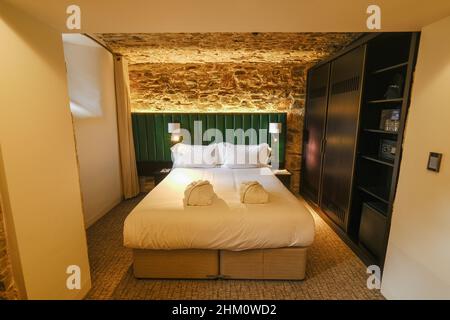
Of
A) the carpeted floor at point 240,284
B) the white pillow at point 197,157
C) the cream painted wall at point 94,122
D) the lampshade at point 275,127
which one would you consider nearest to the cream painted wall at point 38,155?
the carpeted floor at point 240,284

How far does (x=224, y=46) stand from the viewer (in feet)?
10.7

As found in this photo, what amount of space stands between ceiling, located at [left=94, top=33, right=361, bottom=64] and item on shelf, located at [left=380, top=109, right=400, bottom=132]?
1.01 metres

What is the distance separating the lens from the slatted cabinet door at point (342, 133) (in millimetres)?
2531

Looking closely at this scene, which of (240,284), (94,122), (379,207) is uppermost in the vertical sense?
(94,122)

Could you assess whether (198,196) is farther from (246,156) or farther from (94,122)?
(94,122)

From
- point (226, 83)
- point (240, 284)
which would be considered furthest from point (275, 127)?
point (240, 284)

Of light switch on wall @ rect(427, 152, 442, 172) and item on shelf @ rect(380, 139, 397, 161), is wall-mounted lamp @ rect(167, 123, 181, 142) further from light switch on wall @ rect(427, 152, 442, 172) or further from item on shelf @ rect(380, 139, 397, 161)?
light switch on wall @ rect(427, 152, 442, 172)

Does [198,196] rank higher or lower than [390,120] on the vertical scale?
lower

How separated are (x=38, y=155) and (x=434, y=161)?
2.55 metres

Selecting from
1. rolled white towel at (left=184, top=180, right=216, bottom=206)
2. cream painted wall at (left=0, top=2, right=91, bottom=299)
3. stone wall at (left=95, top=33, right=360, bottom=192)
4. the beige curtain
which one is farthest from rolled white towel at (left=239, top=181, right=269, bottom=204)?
the beige curtain

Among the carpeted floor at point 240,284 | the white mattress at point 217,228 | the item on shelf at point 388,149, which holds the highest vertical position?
the item on shelf at point 388,149

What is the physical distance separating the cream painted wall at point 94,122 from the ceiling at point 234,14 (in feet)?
5.05

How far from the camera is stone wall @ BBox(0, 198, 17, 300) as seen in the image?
1.22 meters

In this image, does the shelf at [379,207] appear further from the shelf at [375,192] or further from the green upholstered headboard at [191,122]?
the green upholstered headboard at [191,122]
